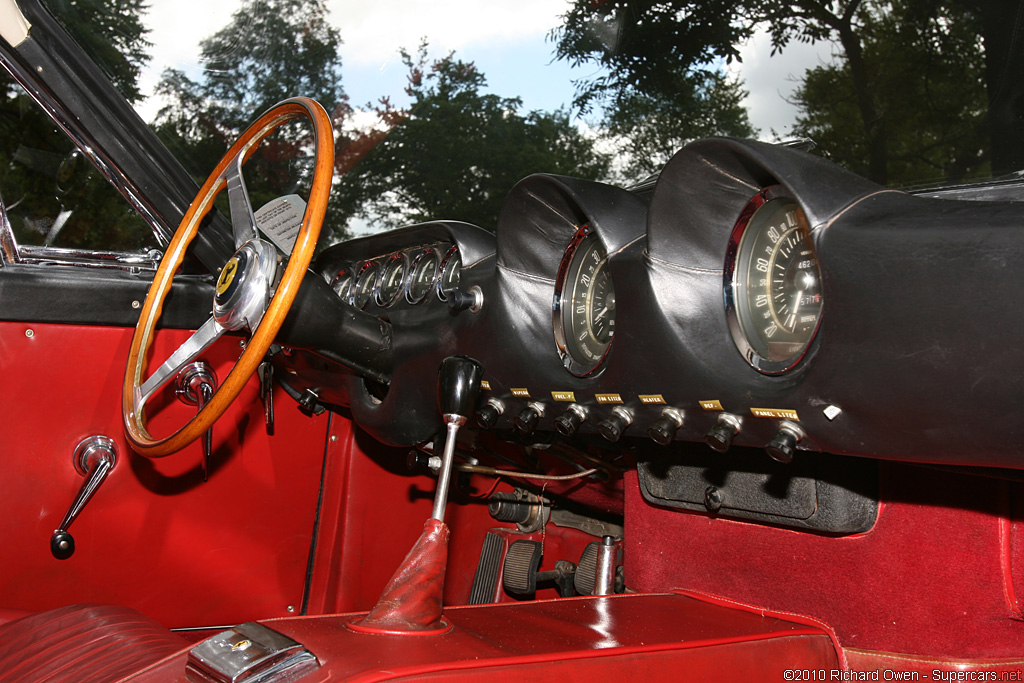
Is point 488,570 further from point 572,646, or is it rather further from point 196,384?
point 572,646

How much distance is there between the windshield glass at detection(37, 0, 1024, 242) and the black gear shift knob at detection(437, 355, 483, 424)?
68 centimetres

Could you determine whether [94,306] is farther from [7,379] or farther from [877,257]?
[877,257]

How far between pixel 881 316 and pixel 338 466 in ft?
6.68

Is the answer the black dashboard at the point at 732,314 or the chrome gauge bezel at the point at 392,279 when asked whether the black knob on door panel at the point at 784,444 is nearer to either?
the black dashboard at the point at 732,314

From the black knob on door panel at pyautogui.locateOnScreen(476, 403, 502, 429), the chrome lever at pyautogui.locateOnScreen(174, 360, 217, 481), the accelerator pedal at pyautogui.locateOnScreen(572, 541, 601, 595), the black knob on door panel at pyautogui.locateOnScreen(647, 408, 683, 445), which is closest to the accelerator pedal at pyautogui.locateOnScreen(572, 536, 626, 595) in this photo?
the accelerator pedal at pyautogui.locateOnScreen(572, 541, 601, 595)

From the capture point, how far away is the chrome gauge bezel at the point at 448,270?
196cm

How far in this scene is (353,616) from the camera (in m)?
1.34

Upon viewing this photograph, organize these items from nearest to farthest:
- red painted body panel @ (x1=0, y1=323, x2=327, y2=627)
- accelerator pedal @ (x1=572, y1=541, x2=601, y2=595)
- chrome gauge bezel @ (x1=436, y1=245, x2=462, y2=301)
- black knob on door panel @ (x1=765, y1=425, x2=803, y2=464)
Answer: black knob on door panel @ (x1=765, y1=425, x2=803, y2=464), chrome gauge bezel @ (x1=436, y1=245, x2=462, y2=301), red painted body panel @ (x1=0, y1=323, x2=327, y2=627), accelerator pedal @ (x1=572, y1=541, x2=601, y2=595)

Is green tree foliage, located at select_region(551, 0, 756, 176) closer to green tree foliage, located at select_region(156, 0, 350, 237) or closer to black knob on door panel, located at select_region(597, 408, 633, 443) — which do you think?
black knob on door panel, located at select_region(597, 408, 633, 443)

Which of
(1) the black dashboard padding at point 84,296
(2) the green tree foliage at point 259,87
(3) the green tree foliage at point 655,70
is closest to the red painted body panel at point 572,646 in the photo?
(3) the green tree foliage at point 655,70

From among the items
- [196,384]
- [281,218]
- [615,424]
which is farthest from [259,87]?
[615,424]

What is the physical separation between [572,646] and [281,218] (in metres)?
1.56

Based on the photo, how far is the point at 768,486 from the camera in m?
1.63

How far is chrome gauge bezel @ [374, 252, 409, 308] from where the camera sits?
7.13 ft
